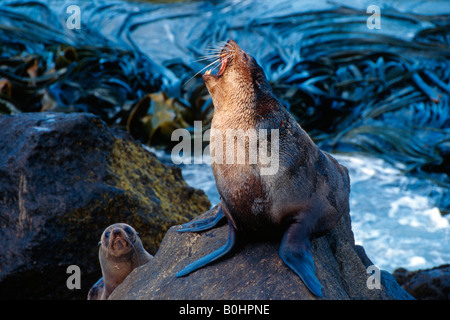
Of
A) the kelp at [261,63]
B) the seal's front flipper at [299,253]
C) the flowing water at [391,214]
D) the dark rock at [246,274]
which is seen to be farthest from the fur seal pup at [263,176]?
the kelp at [261,63]

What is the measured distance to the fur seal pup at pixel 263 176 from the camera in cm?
359

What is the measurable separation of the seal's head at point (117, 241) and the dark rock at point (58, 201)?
527 mm

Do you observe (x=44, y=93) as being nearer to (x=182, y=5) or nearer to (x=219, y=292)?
(x=182, y=5)

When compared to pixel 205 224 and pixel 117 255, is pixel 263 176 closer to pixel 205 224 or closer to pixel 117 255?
pixel 205 224

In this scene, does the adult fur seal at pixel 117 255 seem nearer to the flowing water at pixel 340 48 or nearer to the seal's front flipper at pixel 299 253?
the seal's front flipper at pixel 299 253

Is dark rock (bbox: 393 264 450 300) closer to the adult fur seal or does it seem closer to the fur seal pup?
the fur seal pup

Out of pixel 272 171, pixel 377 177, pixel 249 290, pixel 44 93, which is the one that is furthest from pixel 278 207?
pixel 44 93

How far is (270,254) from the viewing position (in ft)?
12.0

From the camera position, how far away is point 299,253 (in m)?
3.52

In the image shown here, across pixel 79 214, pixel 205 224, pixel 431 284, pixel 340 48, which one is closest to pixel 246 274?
pixel 205 224

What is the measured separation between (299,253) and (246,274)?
1.22 ft

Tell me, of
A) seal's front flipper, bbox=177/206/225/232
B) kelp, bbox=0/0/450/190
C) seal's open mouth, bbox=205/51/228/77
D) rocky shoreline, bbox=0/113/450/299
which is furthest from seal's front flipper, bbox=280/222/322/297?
kelp, bbox=0/0/450/190
